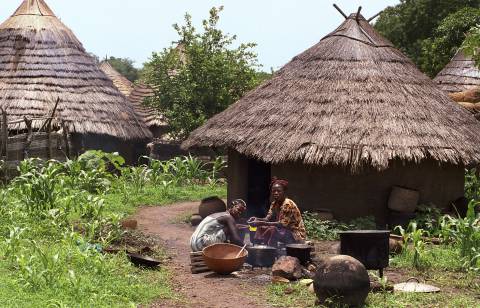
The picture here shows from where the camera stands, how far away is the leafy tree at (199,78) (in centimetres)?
2031

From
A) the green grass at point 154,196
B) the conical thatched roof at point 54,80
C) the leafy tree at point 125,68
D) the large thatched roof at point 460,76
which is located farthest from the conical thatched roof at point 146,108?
the leafy tree at point 125,68

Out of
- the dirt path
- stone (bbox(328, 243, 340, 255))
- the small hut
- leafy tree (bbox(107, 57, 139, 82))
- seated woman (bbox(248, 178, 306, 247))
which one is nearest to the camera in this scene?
the dirt path

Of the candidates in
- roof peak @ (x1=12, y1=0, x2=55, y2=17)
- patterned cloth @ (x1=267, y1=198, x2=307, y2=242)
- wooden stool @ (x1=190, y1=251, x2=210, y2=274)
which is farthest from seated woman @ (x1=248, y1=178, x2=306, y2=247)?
roof peak @ (x1=12, y1=0, x2=55, y2=17)

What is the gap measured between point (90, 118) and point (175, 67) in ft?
12.8

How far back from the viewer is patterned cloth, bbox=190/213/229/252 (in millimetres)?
8880

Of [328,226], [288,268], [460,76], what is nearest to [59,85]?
[328,226]

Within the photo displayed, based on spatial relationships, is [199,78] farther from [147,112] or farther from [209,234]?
[209,234]

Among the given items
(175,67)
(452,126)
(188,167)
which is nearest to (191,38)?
(175,67)

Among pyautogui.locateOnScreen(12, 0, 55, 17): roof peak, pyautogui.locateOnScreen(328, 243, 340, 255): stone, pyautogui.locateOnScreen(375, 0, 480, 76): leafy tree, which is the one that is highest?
pyautogui.locateOnScreen(375, 0, 480, 76): leafy tree

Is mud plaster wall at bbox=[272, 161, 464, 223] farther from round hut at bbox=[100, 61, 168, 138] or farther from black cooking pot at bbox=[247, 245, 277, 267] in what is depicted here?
round hut at bbox=[100, 61, 168, 138]

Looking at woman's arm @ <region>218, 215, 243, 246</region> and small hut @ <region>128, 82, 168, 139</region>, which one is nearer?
woman's arm @ <region>218, 215, 243, 246</region>

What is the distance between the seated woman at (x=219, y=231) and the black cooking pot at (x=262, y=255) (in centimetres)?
27

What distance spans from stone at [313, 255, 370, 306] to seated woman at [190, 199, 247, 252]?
2.13m

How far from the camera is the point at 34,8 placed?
65.3 feet
